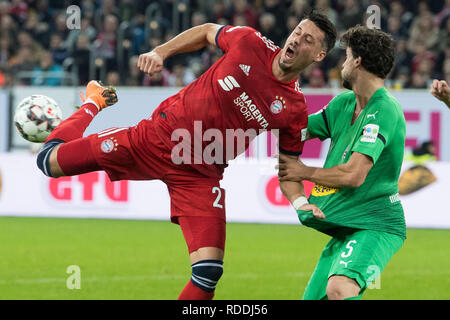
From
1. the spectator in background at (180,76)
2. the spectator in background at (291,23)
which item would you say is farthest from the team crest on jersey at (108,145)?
the spectator in background at (291,23)

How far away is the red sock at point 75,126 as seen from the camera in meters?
6.13

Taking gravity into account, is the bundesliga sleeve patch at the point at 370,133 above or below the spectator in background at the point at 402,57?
below

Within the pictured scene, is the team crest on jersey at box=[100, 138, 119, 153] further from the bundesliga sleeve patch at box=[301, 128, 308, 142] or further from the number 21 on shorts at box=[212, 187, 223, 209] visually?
the bundesliga sleeve patch at box=[301, 128, 308, 142]

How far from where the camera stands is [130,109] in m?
14.9

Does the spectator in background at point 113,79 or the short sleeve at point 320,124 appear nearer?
the short sleeve at point 320,124

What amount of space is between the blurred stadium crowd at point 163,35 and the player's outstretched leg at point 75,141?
886 cm

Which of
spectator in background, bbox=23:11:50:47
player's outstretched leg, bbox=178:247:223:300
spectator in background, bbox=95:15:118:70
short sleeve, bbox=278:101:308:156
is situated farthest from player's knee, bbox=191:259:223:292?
spectator in background, bbox=23:11:50:47

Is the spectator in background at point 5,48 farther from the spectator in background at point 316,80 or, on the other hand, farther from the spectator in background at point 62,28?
the spectator in background at point 316,80

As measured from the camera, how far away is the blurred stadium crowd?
620 inches

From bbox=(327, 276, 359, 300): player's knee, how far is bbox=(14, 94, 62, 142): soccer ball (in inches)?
108

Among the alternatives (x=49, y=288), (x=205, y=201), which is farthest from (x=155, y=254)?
(x=205, y=201)

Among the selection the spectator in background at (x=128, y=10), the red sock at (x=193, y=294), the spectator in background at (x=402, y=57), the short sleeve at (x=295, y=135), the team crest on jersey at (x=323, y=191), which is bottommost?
the red sock at (x=193, y=294)

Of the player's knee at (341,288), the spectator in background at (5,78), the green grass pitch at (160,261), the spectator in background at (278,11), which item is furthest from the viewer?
the spectator in background at (5,78)
